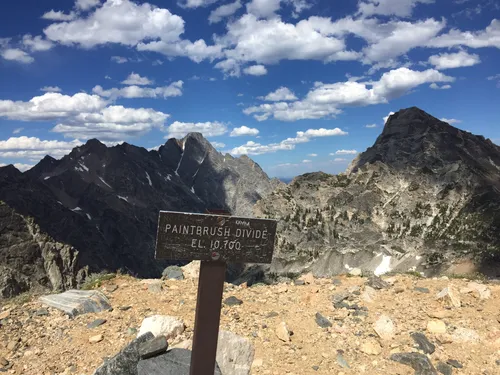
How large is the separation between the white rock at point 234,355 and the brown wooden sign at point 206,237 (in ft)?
14.5

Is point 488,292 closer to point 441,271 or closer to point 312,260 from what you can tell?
point 441,271

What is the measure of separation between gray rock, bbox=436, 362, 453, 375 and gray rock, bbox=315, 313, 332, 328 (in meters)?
3.44

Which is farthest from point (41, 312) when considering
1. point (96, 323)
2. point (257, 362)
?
point (257, 362)

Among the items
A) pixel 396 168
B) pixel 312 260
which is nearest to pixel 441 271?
pixel 312 260

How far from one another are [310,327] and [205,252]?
7.50 metres

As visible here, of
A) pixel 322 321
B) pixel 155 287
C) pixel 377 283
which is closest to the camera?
pixel 322 321

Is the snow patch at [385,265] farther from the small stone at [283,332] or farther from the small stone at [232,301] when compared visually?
the small stone at [283,332]

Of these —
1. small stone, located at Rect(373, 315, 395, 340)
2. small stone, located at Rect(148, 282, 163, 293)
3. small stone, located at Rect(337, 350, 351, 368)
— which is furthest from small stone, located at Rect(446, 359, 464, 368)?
small stone, located at Rect(148, 282, 163, 293)

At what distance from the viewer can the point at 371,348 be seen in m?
11.3

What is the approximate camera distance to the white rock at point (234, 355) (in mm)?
9984

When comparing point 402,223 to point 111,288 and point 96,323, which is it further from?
point 96,323

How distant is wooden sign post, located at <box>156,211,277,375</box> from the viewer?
21.8 feet

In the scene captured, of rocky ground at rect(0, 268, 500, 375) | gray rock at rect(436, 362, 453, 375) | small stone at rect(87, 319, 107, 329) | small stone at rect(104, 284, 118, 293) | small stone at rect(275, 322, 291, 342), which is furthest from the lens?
small stone at rect(104, 284, 118, 293)

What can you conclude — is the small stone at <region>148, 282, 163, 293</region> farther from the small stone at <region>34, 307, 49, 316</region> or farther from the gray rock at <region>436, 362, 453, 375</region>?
the gray rock at <region>436, 362, 453, 375</region>
